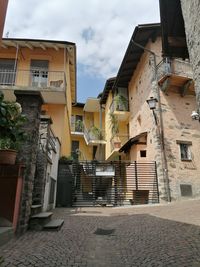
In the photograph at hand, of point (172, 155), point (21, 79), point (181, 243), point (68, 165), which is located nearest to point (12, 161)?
point (181, 243)

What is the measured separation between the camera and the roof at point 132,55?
1531 centimetres

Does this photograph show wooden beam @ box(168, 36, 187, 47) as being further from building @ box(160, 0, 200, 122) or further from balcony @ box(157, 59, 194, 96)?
balcony @ box(157, 59, 194, 96)

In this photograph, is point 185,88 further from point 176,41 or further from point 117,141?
point 176,41

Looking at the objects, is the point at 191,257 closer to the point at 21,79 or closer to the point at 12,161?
the point at 12,161

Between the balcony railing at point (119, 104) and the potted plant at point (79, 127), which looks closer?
the balcony railing at point (119, 104)

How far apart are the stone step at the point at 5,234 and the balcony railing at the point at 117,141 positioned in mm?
14816

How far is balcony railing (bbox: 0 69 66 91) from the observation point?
1507 centimetres

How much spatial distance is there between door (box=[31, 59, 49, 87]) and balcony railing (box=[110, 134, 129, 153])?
7345 mm

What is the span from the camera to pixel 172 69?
14.3 metres

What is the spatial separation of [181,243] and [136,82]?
50.0 ft

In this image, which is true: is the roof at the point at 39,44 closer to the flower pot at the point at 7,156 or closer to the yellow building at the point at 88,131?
the yellow building at the point at 88,131

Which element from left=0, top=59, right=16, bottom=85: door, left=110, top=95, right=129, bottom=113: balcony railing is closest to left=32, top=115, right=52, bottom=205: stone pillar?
left=0, top=59, right=16, bottom=85: door

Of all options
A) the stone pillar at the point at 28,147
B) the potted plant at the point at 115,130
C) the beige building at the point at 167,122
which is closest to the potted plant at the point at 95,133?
the potted plant at the point at 115,130

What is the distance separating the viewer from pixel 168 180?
13.1 metres
